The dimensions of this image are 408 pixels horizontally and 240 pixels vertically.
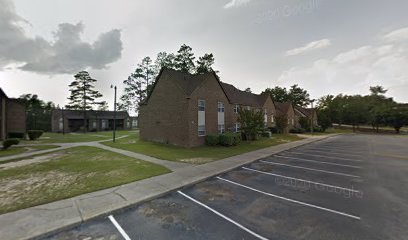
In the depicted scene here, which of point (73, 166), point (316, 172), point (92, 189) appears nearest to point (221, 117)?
point (316, 172)

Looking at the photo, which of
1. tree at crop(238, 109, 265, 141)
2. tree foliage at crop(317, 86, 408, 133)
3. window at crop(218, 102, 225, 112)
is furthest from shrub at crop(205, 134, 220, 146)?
tree foliage at crop(317, 86, 408, 133)

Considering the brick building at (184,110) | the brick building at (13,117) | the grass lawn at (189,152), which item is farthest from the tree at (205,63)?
the brick building at (13,117)

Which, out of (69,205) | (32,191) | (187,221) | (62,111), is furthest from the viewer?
(62,111)

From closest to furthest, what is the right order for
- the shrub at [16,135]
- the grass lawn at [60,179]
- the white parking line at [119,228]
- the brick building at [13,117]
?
the white parking line at [119,228] < the grass lawn at [60,179] < the brick building at [13,117] < the shrub at [16,135]

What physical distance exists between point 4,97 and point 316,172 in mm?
36200

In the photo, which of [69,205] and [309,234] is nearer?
[309,234]

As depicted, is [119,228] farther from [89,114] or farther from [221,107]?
[89,114]

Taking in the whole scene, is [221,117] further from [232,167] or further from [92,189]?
[92,189]

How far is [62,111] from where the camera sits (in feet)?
162

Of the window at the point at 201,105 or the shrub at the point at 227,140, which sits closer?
the shrub at the point at 227,140

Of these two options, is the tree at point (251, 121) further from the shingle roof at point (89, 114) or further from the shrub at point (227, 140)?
the shingle roof at point (89, 114)

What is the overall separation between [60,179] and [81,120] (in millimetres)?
52995

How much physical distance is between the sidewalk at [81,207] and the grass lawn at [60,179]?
1.98ft

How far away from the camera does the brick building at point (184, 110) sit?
2009 centimetres
